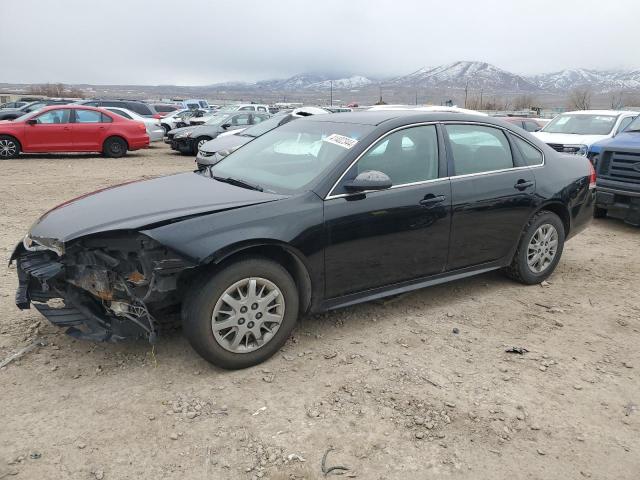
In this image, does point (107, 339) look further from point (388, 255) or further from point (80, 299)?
point (388, 255)

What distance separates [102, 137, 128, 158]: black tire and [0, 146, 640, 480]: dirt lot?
1130cm

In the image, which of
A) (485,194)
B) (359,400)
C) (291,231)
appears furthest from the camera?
(485,194)

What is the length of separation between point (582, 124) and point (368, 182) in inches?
373

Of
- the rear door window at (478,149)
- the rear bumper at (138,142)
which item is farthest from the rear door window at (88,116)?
the rear door window at (478,149)

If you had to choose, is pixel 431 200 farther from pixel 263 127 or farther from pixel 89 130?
pixel 89 130

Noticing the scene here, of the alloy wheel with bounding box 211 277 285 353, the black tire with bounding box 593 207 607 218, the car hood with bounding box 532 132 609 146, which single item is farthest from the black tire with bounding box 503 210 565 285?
the car hood with bounding box 532 132 609 146

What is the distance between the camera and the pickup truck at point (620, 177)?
24.1 feet

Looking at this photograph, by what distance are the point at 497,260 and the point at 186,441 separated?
3188mm

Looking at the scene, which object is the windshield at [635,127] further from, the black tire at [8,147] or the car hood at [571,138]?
the black tire at [8,147]

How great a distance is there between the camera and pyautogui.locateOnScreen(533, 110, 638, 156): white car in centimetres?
1016

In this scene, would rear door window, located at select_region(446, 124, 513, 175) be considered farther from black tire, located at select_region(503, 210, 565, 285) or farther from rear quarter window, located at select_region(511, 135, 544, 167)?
black tire, located at select_region(503, 210, 565, 285)

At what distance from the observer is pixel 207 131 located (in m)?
16.6

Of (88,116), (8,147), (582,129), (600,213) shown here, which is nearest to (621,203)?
(600,213)

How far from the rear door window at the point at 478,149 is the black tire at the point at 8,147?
13.6m
